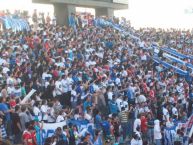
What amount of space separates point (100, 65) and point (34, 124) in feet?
31.9

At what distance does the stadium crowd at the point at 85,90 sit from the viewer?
1224cm

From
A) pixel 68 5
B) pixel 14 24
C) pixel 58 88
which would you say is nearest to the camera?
pixel 58 88

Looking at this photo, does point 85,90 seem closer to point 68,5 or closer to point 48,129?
point 48,129

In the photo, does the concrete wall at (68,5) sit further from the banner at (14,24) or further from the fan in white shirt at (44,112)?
the fan in white shirt at (44,112)

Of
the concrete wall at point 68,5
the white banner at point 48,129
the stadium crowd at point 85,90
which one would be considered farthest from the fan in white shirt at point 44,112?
the concrete wall at point 68,5

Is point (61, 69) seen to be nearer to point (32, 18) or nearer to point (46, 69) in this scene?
point (46, 69)

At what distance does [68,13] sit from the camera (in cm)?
3191

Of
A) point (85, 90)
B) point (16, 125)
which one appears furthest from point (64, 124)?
point (85, 90)

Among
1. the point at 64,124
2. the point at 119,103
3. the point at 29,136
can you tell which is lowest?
the point at 119,103

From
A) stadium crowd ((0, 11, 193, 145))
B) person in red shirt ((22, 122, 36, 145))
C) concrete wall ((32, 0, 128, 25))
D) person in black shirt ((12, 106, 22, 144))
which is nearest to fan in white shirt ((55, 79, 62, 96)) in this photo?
stadium crowd ((0, 11, 193, 145))

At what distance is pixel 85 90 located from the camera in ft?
54.5

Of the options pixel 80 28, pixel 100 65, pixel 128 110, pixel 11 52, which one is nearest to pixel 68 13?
pixel 80 28

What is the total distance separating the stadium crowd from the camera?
1224 cm

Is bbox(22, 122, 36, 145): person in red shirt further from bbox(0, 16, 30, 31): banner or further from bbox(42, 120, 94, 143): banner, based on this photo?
bbox(0, 16, 30, 31): banner
